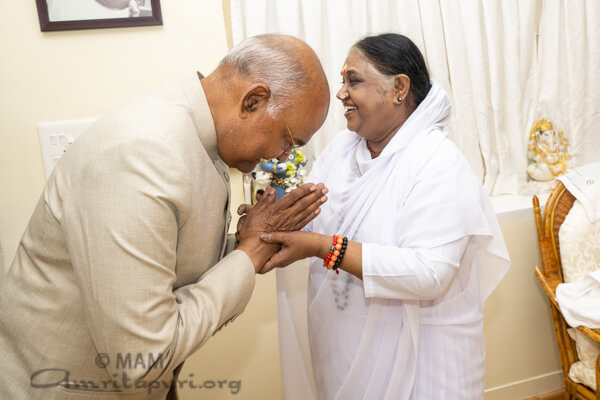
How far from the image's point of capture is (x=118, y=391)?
1.07 meters

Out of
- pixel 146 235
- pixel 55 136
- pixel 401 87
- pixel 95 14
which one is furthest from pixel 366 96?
pixel 55 136

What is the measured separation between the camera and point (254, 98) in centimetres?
104

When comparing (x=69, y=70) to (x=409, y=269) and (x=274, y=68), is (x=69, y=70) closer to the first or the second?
(x=274, y=68)

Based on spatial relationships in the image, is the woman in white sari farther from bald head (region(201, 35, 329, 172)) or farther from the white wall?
the white wall

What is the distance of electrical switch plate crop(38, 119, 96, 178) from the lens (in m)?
1.93

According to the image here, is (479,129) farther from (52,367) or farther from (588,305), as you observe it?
(52,367)

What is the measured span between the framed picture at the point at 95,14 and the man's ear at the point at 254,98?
1.13 meters

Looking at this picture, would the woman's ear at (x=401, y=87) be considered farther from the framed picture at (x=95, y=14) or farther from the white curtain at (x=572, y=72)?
the white curtain at (x=572, y=72)

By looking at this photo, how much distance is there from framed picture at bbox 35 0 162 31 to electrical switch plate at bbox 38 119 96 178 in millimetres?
371

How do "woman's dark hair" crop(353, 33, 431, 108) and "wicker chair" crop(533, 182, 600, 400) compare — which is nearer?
"woman's dark hair" crop(353, 33, 431, 108)

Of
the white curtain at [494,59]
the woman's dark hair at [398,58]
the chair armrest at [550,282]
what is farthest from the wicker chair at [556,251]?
the woman's dark hair at [398,58]

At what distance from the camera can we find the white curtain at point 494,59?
228cm

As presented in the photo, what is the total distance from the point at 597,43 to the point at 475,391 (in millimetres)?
2108

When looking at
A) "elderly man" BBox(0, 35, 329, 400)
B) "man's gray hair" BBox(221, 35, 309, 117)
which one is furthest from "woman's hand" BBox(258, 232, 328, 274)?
"man's gray hair" BBox(221, 35, 309, 117)
